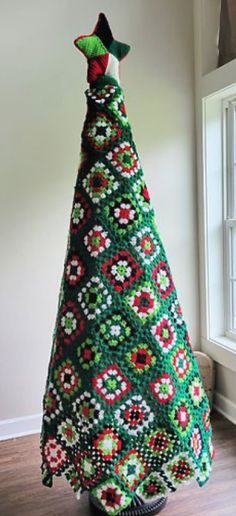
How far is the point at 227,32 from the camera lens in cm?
233

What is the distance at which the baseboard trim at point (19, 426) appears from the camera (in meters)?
2.34

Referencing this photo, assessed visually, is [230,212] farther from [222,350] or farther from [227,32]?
[227,32]

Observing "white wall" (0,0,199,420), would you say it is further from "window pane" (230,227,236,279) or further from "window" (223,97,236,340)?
"window pane" (230,227,236,279)

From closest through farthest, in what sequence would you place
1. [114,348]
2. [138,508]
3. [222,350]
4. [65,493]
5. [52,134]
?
[114,348], [138,508], [65,493], [52,134], [222,350]

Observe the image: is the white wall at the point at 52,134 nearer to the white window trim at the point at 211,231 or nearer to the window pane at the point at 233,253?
the white window trim at the point at 211,231

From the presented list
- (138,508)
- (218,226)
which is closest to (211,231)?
(218,226)

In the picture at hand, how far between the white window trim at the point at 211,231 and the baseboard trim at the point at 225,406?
0.70 ft

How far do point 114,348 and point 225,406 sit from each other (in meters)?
1.29

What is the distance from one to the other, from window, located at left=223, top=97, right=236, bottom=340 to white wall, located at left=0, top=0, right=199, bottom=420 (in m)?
0.19

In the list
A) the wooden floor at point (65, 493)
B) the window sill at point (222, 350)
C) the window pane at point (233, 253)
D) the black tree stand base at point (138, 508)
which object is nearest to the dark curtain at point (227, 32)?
the window pane at point (233, 253)

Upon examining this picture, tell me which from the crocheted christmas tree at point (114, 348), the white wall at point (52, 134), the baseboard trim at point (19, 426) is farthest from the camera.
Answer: the baseboard trim at point (19, 426)

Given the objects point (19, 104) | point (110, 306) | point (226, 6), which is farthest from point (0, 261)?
point (226, 6)

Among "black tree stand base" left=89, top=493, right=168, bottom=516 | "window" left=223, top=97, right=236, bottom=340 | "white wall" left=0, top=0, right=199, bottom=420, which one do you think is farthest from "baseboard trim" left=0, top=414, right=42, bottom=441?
"window" left=223, top=97, right=236, bottom=340

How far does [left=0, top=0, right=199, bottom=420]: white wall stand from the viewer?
87.0 inches
